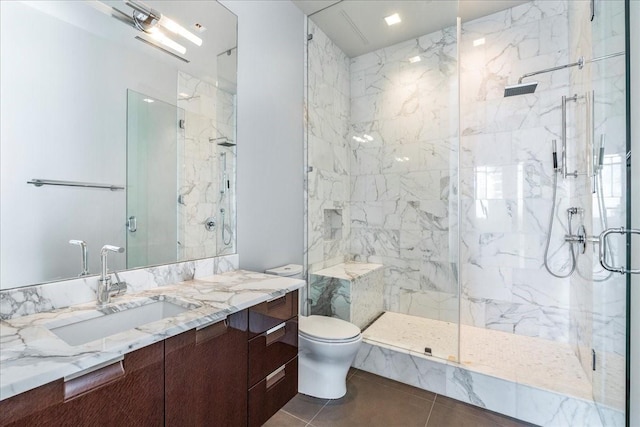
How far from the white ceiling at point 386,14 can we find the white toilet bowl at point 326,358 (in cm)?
260

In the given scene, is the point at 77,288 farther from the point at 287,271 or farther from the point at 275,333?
the point at 287,271

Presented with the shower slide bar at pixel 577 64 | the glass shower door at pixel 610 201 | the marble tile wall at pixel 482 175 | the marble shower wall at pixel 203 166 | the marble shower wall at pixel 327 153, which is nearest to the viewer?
the glass shower door at pixel 610 201

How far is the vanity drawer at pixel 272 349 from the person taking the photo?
124cm

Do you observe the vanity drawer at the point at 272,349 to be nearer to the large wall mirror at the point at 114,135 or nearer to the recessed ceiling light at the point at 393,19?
the large wall mirror at the point at 114,135

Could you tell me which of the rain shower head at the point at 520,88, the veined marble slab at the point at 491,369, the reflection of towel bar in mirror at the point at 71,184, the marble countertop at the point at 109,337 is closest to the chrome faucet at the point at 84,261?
the marble countertop at the point at 109,337

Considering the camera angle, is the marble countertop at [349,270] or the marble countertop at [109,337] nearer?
the marble countertop at [109,337]

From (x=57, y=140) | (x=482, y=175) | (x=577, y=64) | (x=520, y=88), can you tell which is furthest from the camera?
(x=482, y=175)

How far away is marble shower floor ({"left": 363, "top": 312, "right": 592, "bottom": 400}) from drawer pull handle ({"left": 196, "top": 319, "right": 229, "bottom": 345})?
1512mm

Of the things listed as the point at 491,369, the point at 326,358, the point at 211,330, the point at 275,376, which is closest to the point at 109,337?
the point at 211,330

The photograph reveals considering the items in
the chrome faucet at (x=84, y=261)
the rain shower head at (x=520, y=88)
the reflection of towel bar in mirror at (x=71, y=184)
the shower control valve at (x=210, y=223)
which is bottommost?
the chrome faucet at (x=84, y=261)

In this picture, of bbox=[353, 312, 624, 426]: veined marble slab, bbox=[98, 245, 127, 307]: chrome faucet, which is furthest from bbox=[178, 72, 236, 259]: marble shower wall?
bbox=[353, 312, 624, 426]: veined marble slab

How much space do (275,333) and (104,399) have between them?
71 cm

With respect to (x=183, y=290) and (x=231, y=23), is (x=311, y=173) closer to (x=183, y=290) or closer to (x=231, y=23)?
(x=231, y=23)

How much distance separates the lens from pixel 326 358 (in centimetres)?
188
